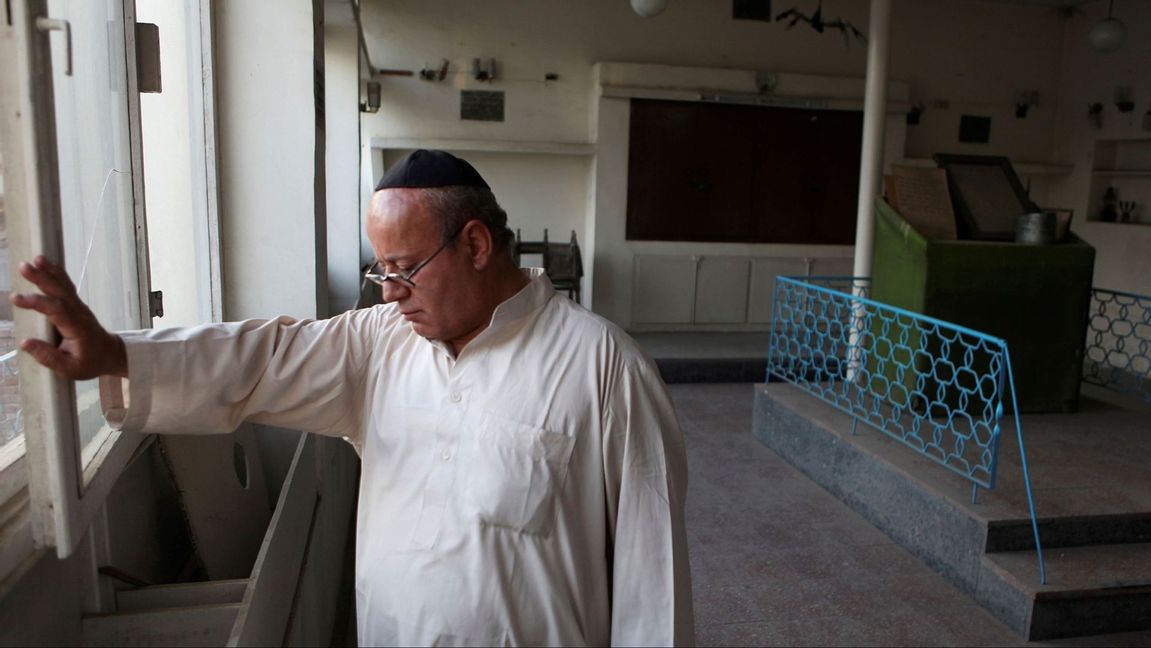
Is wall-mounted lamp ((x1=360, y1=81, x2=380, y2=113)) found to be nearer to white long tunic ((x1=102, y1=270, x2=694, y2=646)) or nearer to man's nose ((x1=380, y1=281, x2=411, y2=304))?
white long tunic ((x1=102, y1=270, x2=694, y2=646))

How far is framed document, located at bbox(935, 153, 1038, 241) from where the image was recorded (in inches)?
199

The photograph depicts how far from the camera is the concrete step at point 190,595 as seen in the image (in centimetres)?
171

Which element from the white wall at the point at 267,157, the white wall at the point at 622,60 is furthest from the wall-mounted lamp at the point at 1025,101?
the white wall at the point at 267,157

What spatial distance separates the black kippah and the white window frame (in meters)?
0.51

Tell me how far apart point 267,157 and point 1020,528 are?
318 cm

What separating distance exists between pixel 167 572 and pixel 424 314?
46.4 inches

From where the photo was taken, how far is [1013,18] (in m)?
8.91

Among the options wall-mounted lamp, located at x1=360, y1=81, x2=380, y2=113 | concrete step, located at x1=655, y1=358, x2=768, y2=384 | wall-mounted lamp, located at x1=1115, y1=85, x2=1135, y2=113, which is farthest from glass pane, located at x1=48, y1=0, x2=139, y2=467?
wall-mounted lamp, located at x1=1115, y1=85, x2=1135, y2=113

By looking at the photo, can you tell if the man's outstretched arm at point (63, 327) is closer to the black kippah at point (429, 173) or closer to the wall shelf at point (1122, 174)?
the black kippah at point (429, 173)

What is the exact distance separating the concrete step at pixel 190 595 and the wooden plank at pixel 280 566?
0.32ft

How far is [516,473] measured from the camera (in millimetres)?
1434

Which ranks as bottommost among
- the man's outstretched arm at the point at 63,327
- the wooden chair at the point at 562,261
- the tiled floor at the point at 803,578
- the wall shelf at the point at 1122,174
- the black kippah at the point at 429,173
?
the tiled floor at the point at 803,578

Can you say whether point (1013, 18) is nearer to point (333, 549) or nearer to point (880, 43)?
point (880, 43)

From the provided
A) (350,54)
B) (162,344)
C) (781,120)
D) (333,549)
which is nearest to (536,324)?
(162,344)
